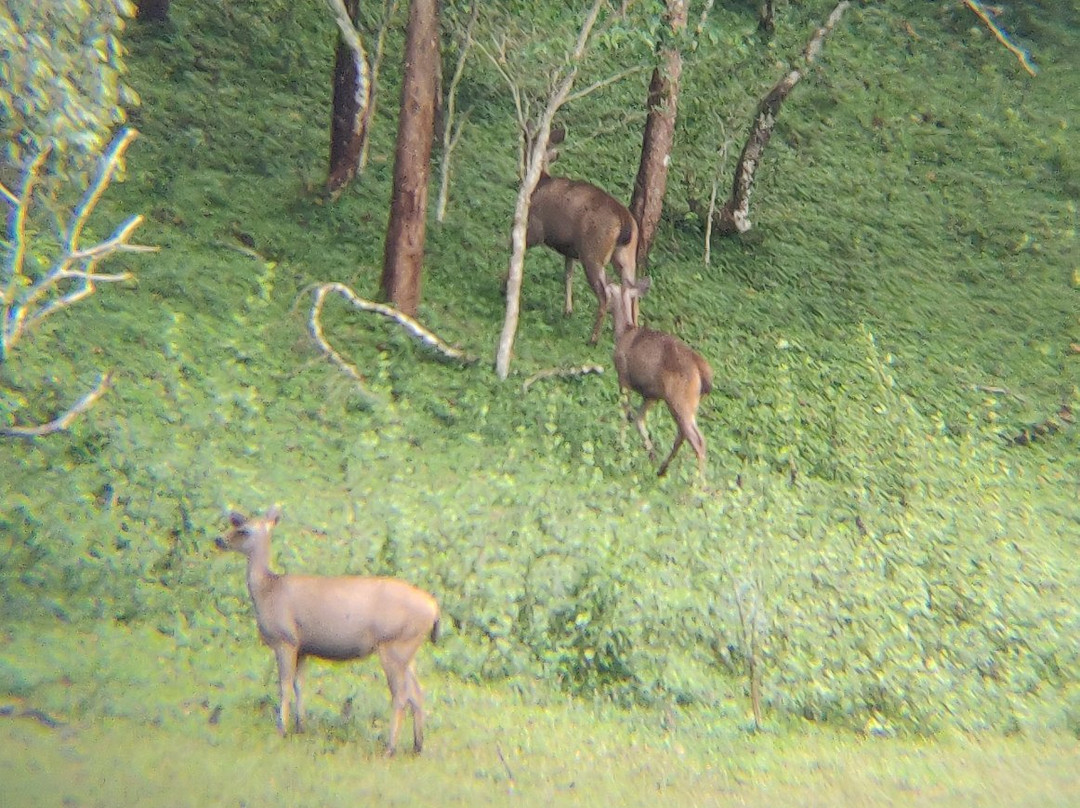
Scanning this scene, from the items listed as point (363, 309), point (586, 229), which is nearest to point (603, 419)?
point (586, 229)

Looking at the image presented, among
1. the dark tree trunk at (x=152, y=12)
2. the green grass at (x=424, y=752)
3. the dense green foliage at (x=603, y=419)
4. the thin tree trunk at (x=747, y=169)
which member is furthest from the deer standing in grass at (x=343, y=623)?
the dark tree trunk at (x=152, y=12)

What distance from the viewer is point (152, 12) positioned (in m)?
16.5

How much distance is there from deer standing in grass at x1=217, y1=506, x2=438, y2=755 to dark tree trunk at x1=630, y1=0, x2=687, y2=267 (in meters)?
7.71

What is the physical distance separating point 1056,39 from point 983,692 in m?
14.5

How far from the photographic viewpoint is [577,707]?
877cm

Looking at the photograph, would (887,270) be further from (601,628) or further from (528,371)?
(601,628)

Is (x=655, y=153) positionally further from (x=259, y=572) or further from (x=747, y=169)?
(x=259, y=572)

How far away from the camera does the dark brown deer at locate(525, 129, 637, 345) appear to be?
13023 mm

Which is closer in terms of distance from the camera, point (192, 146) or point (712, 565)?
point (712, 565)

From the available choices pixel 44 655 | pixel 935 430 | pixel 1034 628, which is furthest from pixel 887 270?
pixel 44 655

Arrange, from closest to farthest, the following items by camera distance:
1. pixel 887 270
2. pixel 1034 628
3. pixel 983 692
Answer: pixel 983 692
pixel 1034 628
pixel 887 270

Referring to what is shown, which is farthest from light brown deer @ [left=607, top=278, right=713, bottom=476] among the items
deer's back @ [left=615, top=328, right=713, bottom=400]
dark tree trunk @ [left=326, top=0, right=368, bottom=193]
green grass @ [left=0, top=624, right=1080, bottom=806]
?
dark tree trunk @ [left=326, top=0, right=368, bottom=193]

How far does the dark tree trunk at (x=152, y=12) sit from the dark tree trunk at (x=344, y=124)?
3766 mm

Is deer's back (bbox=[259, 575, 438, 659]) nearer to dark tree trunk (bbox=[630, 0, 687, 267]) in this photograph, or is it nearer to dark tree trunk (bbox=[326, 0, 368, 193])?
dark tree trunk (bbox=[630, 0, 687, 267])
